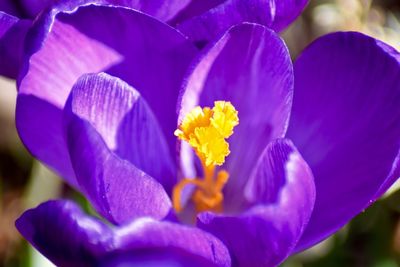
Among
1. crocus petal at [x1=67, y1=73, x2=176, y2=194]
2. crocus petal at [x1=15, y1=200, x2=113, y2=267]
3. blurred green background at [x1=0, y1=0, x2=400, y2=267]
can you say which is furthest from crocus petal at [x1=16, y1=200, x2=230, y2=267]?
blurred green background at [x1=0, y1=0, x2=400, y2=267]

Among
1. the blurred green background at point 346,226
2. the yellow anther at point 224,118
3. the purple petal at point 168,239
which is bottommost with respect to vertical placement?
the blurred green background at point 346,226

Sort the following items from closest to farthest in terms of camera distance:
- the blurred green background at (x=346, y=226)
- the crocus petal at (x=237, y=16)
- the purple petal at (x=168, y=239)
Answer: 1. the purple petal at (x=168, y=239)
2. the crocus petal at (x=237, y=16)
3. the blurred green background at (x=346, y=226)

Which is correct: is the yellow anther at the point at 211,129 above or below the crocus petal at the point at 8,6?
below

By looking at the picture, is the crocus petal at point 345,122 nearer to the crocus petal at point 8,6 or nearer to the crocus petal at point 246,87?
the crocus petal at point 246,87

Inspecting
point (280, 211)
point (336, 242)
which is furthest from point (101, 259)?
point (336, 242)

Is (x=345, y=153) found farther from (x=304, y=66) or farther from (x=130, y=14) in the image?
(x=130, y=14)

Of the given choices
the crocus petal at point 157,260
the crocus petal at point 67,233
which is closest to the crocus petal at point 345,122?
the crocus petal at point 157,260

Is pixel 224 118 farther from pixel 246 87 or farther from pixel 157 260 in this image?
pixel 157 260
